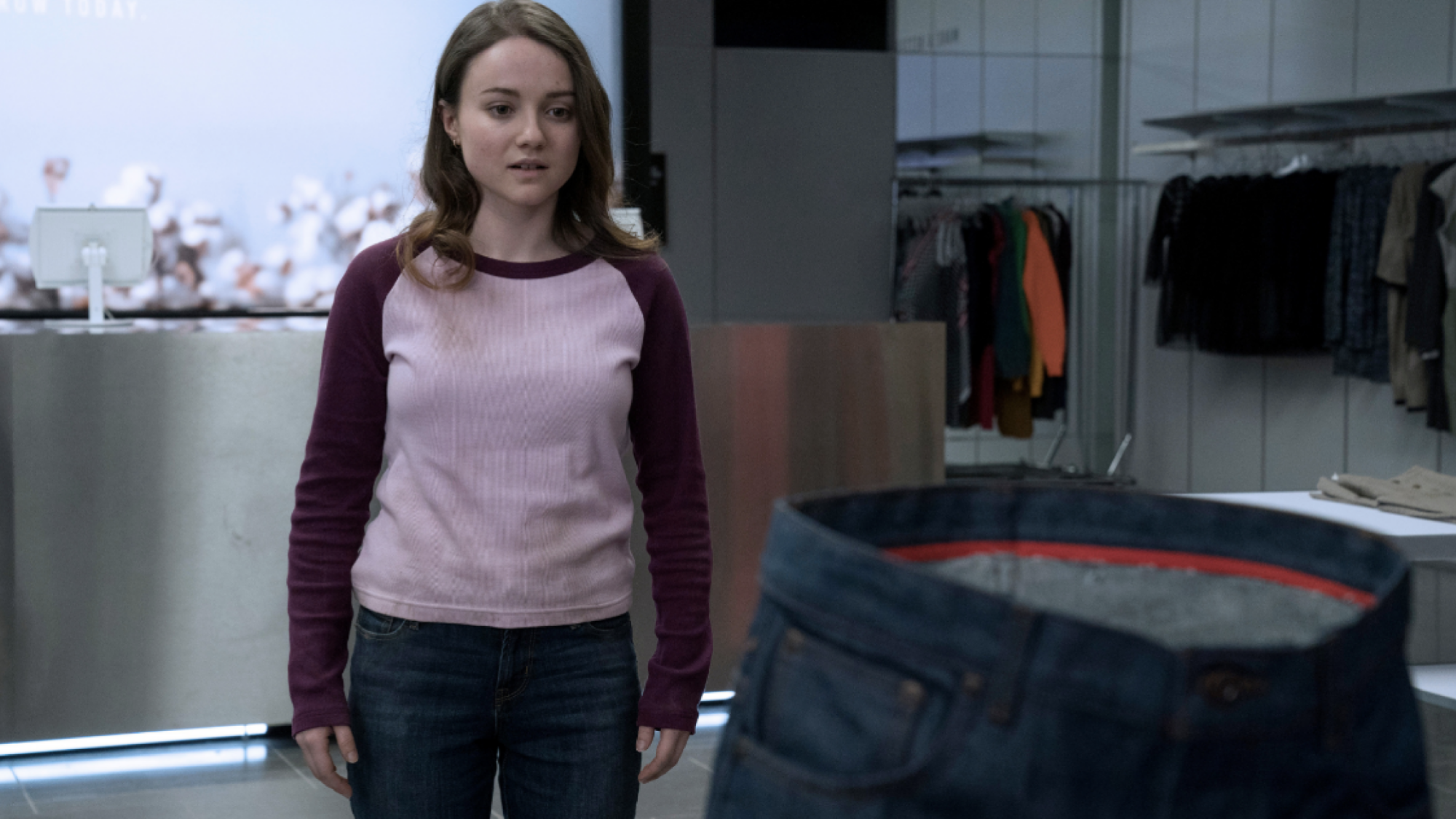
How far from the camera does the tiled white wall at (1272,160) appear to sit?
5.81 meters

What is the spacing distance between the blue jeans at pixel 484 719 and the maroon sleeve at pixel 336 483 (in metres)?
0.04

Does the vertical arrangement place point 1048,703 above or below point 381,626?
above

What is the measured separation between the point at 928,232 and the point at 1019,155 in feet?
3.73

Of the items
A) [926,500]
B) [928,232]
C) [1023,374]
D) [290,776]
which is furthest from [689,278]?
[926,500]

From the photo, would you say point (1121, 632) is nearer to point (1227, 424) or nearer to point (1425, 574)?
point (1425, 574)

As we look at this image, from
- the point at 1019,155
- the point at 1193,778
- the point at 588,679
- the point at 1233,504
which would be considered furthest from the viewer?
the point at 1019,155

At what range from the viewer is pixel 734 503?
343 centimetres

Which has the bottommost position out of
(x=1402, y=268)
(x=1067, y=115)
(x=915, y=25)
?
(x=1402, y=268)

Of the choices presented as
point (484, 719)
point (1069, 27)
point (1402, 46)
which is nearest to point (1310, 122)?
point (1402, 46)

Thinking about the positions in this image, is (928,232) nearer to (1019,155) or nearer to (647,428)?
(1019,155)

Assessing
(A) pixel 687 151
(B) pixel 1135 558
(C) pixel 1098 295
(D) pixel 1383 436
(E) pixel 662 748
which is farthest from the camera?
(C) pixel 1098 295

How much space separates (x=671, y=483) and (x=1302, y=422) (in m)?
5.66

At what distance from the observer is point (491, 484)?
1.20 meters

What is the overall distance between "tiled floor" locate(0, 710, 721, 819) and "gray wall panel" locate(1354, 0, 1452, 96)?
4.29 metres
